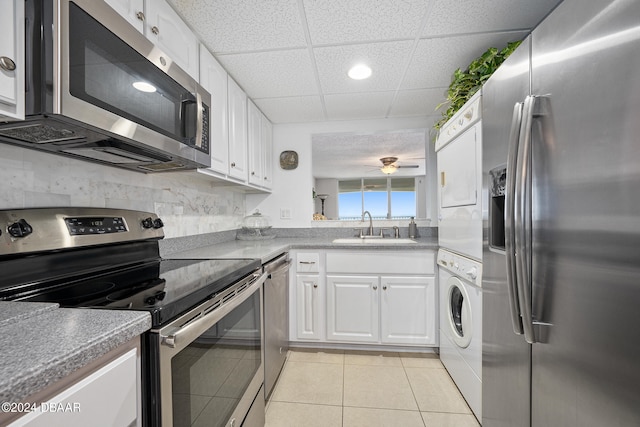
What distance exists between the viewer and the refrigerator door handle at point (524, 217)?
2.77ft

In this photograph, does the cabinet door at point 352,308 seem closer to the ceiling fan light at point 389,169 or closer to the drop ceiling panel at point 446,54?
the drop ceiling panel at point 446,54

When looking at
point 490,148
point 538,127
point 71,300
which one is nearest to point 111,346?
point 71,300

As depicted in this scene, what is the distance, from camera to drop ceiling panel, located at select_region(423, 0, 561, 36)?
1308 millimetres

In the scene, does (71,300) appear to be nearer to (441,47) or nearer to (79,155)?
(79,155)

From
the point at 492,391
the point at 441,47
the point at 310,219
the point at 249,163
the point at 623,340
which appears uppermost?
the point at 441,47

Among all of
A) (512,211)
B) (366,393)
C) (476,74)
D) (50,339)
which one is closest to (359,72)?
(476,74)

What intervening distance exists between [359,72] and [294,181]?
1334mm

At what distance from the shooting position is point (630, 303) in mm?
600

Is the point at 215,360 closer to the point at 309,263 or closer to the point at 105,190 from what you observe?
the point at 105,190

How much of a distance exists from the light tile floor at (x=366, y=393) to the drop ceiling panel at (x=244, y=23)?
2100 mm

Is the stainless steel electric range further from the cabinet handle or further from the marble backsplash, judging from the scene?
A: the cabinet handle

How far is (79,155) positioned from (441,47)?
191 centimetres

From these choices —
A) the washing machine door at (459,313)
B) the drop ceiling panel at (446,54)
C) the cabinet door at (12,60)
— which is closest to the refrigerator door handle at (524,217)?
the washing machine door at (459,313)

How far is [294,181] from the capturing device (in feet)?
9.65
